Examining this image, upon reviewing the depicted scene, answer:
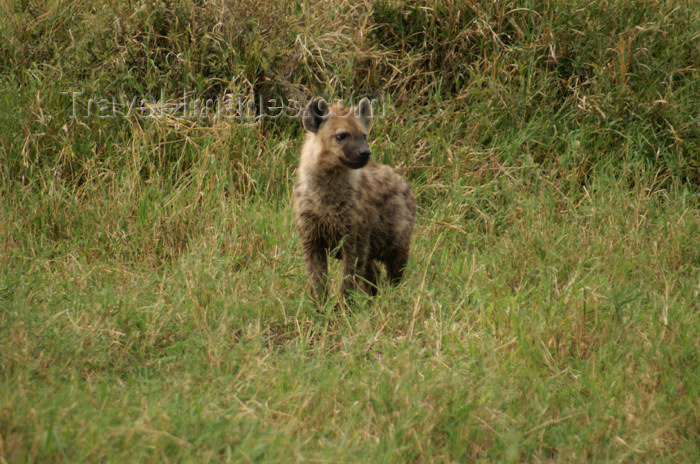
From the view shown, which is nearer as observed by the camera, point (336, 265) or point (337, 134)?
point (337, 134)

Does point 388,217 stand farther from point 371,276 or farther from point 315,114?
point 315,114

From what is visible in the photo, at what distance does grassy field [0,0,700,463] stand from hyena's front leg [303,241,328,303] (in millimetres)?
146

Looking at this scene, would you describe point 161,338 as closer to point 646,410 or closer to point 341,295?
point 341,295

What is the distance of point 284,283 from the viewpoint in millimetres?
4672

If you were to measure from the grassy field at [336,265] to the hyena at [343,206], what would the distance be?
23cm

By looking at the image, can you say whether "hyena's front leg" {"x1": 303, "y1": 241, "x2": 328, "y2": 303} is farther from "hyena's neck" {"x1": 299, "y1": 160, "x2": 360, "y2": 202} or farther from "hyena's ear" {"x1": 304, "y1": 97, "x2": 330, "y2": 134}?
"hyena's ear" {"x1": 304, "y1": 97, "x2": 330, "y2": 134}

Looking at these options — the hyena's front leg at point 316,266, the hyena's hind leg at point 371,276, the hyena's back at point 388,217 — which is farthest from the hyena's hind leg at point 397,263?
the hyena's front leg at point 316,266

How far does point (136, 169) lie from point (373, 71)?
210 centimetres

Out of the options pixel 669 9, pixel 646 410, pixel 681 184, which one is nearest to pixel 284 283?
pixel 646 410

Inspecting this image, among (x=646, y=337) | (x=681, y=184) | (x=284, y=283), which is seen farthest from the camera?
(x=681, y=184)

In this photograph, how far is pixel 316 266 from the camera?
4566 mm

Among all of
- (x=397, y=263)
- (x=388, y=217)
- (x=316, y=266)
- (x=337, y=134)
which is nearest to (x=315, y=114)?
(x=337, y=134)

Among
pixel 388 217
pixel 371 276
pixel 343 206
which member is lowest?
pixel 371 276

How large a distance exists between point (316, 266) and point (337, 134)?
760mm
